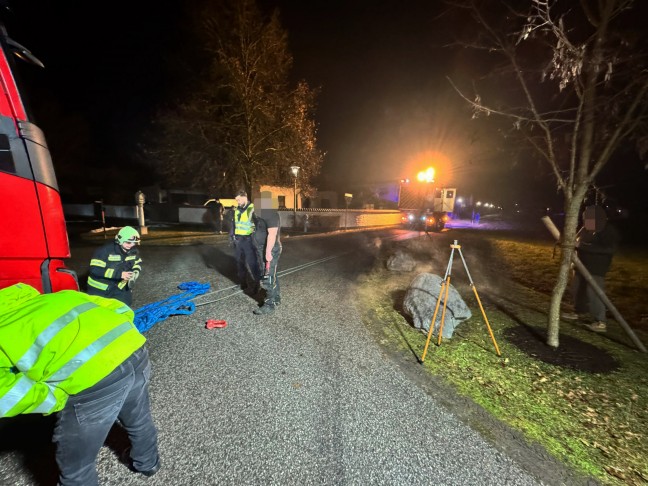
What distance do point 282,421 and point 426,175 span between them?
26.3 meters

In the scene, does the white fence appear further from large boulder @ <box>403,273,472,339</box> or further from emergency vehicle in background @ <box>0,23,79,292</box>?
emergency vehicle in background @ <box>0,23,79,292</box>

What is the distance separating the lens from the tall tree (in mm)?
15023

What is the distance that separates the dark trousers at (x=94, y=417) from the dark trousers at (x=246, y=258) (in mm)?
3760

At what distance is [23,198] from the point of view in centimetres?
226

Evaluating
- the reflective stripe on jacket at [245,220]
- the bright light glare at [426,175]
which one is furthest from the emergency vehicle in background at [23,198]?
the bright light glare at [426,175]

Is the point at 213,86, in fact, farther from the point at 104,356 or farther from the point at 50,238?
the point at 104,356

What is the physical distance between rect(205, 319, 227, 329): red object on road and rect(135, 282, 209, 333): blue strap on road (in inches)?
23.2

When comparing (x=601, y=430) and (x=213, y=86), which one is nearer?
(x=601, y=430)

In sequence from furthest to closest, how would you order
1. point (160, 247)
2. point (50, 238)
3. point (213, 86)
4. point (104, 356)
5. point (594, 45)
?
point (213, 86)
point (160, 247)
point (594, 45)
point (50, 238)
point (104, 356)

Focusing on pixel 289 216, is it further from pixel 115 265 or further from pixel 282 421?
pixel 282 421

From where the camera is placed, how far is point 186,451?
221cm

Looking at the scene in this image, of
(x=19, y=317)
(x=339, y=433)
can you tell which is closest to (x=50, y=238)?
(x=19, y=317)

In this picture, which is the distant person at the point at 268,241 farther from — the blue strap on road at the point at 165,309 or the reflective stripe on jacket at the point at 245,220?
the blue strap on road at the point at 165,309

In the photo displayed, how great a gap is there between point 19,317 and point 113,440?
1468mm
